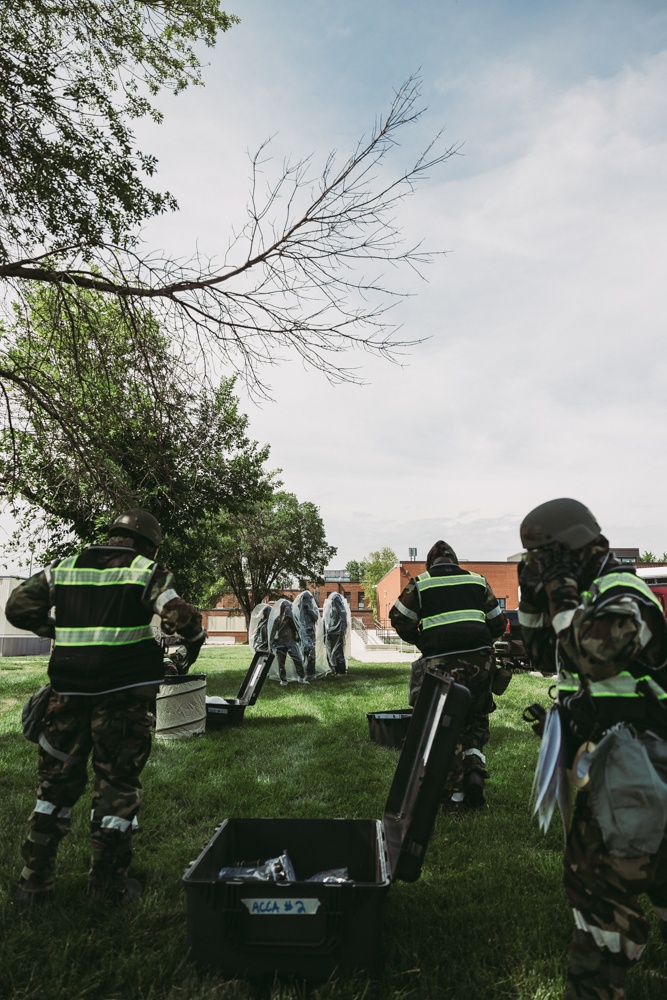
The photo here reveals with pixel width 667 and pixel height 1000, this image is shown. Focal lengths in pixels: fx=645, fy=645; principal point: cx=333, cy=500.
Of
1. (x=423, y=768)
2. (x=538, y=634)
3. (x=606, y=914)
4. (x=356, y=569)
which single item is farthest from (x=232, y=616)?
(x=606, y=914)

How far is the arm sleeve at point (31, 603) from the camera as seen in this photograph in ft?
11.4

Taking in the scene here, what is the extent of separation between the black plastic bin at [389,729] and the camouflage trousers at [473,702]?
160cm

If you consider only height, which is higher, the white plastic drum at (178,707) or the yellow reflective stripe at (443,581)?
the yellow reflective stripe at (443,581)

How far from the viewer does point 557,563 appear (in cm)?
231

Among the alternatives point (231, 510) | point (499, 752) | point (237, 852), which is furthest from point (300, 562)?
point (237, 852)

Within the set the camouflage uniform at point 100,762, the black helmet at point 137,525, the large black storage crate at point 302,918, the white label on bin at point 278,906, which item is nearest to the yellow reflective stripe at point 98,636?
the camouflage uniform at point 100,762

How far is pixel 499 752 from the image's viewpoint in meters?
6.57

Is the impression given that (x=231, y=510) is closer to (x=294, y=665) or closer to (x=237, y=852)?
(x=294, y=665)

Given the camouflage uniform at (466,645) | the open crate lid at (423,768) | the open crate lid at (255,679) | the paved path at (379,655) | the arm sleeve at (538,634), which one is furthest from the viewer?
the paved path at (379,655)

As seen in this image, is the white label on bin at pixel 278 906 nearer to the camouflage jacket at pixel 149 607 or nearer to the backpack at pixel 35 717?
the camouflage jacket at pixel 149 607

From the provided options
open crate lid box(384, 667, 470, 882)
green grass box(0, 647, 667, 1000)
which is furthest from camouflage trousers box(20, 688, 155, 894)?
open crate lid box(384, 667, 470, 882)

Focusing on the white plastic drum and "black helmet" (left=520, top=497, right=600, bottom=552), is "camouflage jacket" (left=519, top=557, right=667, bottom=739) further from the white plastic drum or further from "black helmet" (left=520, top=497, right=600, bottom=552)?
the white plastic drum

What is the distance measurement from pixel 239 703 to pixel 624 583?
6919 mm

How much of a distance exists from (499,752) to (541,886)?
3.34 metres
